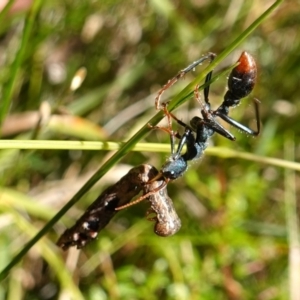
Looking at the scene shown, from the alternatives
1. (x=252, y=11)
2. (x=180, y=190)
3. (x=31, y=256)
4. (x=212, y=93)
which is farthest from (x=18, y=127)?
(x=252, y=11)

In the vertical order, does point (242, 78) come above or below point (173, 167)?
above

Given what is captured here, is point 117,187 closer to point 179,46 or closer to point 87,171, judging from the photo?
point 87,171

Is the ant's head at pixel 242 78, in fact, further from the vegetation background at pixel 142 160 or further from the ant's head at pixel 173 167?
the vegetation background at pixel 142 160

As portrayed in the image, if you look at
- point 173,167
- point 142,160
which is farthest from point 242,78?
point 142,160

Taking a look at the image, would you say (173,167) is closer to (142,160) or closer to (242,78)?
(242,78)

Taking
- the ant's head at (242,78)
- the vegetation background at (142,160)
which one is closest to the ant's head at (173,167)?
the ant's head at (242,78)

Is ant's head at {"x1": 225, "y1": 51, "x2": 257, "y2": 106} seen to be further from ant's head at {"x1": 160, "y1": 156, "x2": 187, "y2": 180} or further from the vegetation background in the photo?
the vegetation background

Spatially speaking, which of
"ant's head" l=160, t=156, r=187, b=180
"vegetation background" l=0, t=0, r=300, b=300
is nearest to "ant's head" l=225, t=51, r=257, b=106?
"ant's head" l=160, t=156, r=187, b=180
